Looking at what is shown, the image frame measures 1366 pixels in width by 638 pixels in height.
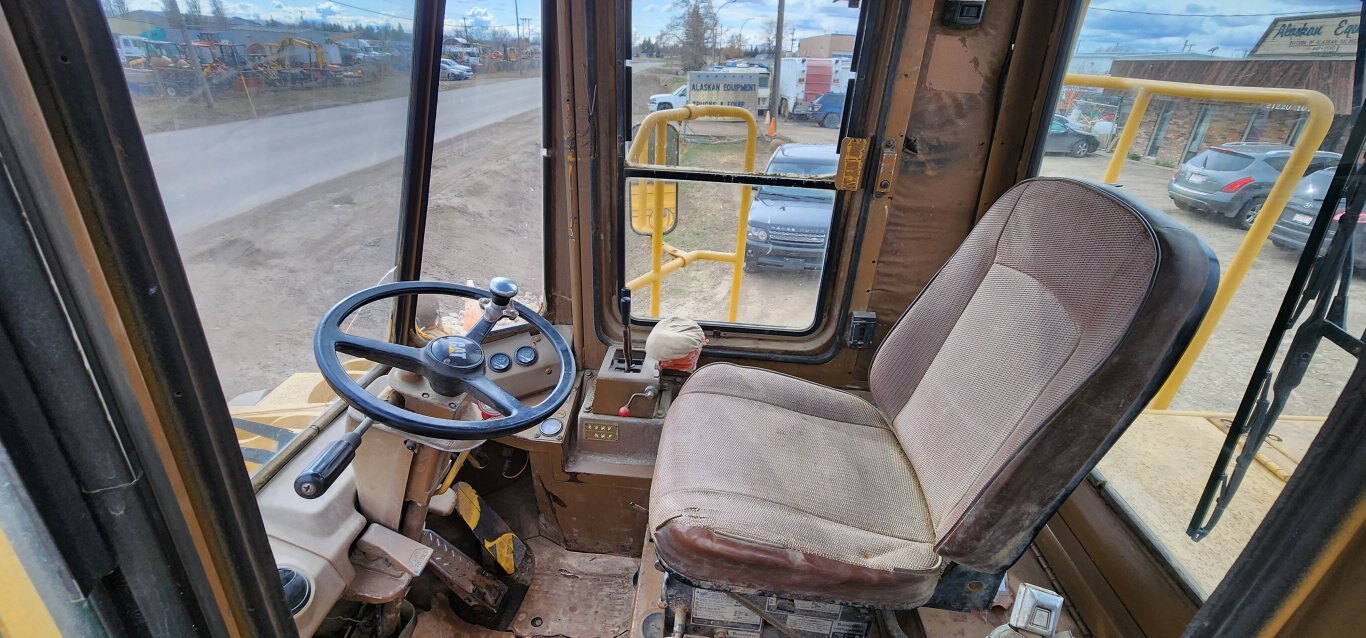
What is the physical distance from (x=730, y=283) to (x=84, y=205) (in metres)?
1.98

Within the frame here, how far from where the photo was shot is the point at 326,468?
43.3 inches

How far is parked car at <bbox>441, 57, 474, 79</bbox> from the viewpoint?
174 centimetres

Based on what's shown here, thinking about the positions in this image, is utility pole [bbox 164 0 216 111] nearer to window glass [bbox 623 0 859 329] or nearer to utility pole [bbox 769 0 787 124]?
window glass [bbox 623 0 859 329]

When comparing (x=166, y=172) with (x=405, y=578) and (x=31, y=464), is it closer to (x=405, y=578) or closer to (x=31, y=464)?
(x=31, y=464)

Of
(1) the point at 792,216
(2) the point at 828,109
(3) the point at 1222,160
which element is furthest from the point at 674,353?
(3) the point at 1222,160

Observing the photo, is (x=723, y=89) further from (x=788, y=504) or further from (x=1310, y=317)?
(x=1310, y=317)

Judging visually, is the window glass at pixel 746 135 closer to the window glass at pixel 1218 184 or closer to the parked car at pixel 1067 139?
the parked car at pixel 1067 139

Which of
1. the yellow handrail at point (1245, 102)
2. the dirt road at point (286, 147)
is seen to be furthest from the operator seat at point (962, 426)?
the dirt road at point (286, 147)

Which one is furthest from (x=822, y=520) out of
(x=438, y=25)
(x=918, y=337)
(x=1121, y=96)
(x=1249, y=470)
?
(x=438, y=25)

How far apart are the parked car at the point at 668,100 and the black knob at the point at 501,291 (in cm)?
92

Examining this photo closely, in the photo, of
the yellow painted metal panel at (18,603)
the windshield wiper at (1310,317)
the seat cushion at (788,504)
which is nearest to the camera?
the yellow painted metal panel at (18,603)

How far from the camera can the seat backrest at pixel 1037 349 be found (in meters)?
0.95

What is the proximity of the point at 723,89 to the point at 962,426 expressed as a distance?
1.26 metres

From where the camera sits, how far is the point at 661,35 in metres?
1.80
